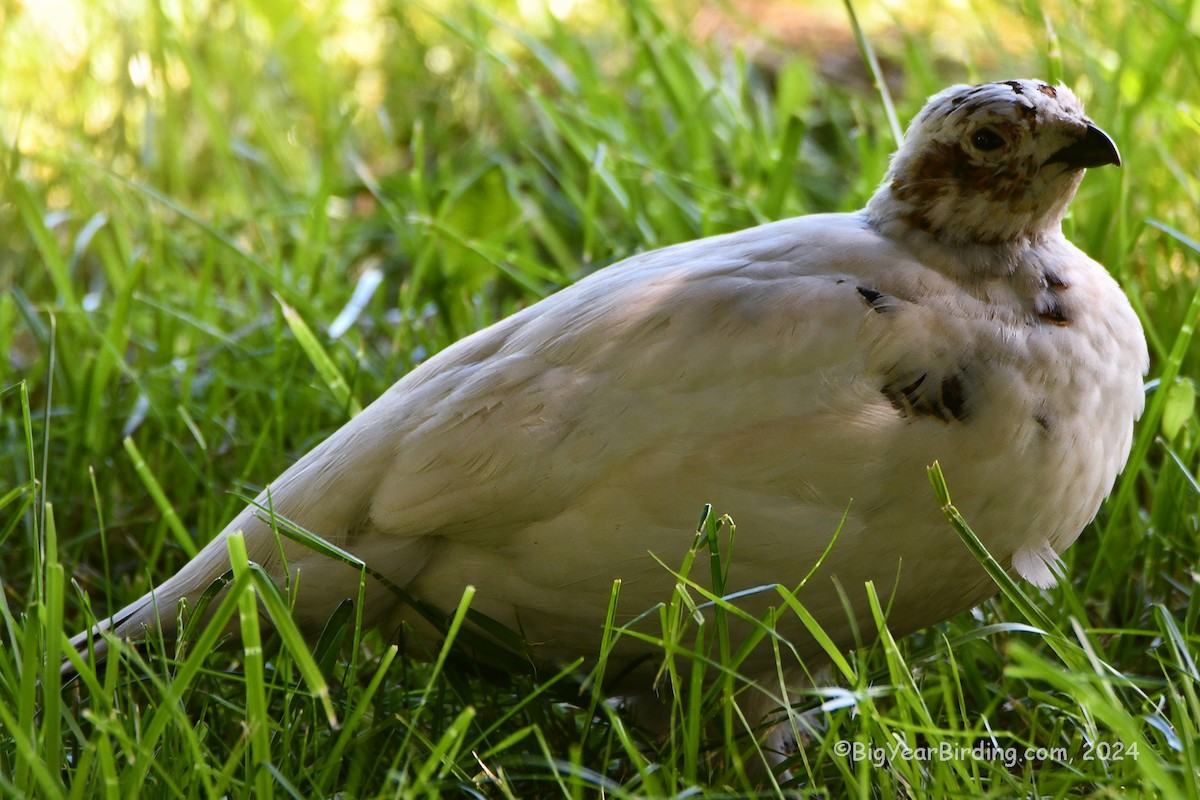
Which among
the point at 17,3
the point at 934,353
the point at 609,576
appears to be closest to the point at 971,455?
the point at 934,353

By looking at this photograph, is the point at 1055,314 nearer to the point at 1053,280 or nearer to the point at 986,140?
the point at 1053,280

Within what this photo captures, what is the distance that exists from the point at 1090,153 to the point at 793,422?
2.05 feet

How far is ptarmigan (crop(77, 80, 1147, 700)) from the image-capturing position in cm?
190

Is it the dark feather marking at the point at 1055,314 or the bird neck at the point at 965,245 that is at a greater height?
the bird neck at the point at 965,245

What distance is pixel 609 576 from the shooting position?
6.46 ft

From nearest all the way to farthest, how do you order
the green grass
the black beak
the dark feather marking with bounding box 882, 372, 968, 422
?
the green grass < the dark feather marking with bounding box 882, 372, 968, 422 < the black beak

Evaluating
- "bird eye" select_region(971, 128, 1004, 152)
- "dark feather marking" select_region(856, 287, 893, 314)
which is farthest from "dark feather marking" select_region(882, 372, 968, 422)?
"bird eye" select_region(971, 128, 1004, 152)

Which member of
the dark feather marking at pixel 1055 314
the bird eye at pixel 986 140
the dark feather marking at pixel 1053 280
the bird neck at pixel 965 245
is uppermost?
the bird eye at pixel 986 140

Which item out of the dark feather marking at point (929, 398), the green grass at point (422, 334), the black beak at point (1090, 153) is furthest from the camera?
the black beak at point (1090, 153)

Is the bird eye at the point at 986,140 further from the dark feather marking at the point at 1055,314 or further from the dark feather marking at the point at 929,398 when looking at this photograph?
the dark feather marking at the point at 929,398

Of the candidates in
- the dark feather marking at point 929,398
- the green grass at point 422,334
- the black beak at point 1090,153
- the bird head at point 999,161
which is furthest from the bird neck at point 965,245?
the green grass at point 422,334

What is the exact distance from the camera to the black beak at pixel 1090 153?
2027mm

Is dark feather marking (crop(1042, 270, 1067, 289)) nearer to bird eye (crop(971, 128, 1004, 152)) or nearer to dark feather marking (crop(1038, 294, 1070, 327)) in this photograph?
dark feather marking (crop(1038, 294, 1070, 327))

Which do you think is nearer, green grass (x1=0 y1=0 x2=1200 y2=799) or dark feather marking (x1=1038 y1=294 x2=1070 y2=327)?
green grass (x1=0 y1=0 x2=1200 y2=799)
